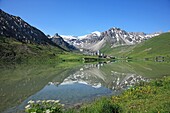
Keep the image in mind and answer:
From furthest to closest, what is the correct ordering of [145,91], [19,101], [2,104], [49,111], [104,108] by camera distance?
[19,101]
[2,104]
[145,91]
[104,108]
[49,111]

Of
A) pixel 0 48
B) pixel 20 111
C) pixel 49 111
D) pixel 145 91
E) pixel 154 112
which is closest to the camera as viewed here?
pixel 49 111

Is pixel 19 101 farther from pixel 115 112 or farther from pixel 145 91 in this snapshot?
pixel 115 112

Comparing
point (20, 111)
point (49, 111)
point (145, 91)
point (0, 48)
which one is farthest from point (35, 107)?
point (0, 48)

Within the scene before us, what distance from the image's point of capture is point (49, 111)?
11633 millimetres

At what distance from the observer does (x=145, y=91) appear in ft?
99.3

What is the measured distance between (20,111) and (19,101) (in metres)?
7.61

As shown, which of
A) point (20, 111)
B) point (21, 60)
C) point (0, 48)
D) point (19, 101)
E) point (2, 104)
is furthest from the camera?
point (0, 48)

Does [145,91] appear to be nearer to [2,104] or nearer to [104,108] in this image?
[104,108]

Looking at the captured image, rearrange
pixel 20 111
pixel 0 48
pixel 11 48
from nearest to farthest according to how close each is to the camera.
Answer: pixel 20 111, pixel 0 48, pixel 11 48

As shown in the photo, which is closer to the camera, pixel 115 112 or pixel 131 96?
pixel 115 112

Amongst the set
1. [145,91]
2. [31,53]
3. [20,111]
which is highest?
[31,53]

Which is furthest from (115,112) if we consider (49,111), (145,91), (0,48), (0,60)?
(0,48)

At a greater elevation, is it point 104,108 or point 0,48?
point 0,48

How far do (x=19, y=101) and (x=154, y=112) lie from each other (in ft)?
86.5
